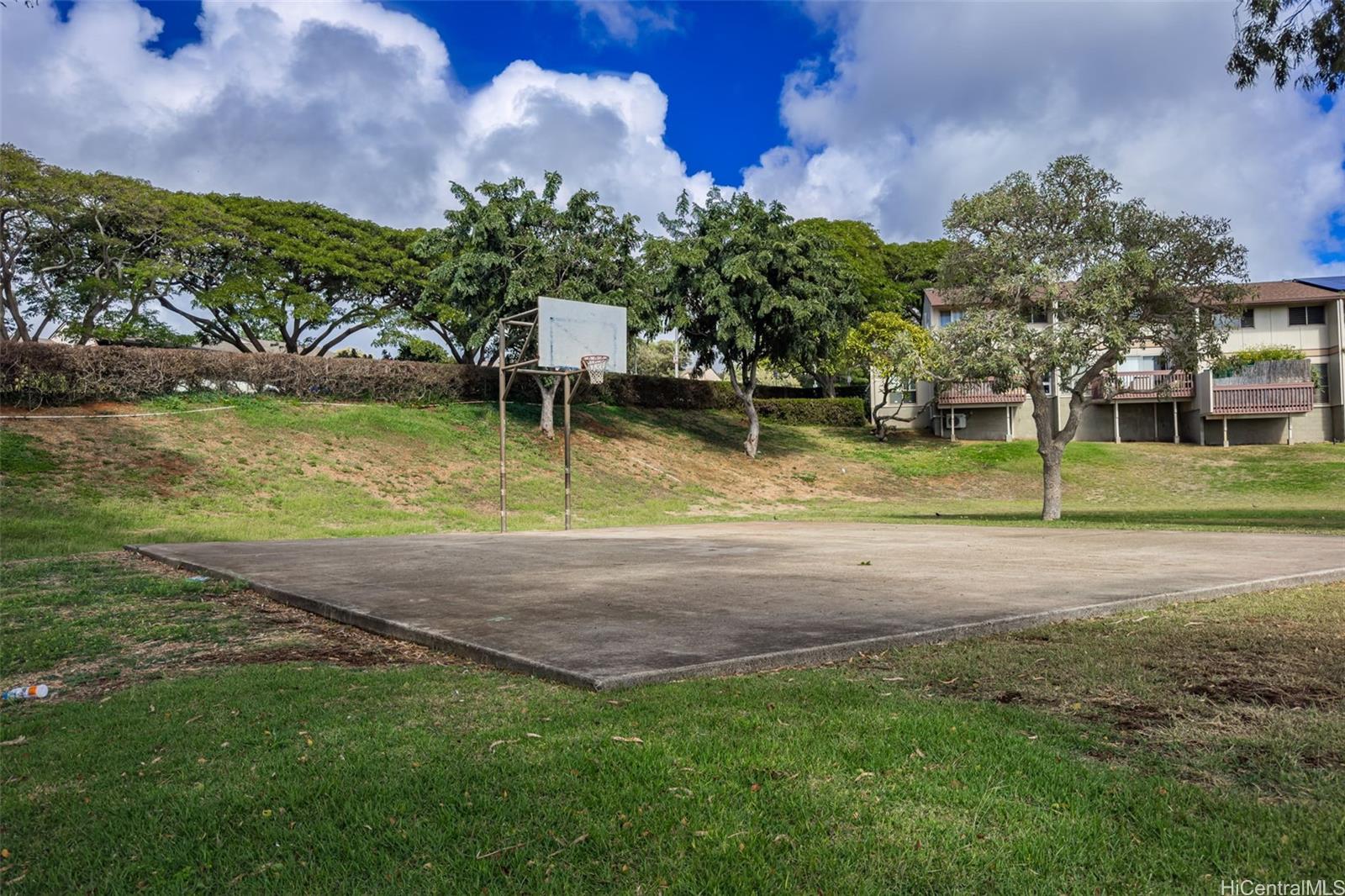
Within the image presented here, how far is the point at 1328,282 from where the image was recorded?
3794 centimetres

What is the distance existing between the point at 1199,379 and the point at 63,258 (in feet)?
142

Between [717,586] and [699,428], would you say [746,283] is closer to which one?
[699,428]

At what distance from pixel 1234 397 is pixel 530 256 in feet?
90.6

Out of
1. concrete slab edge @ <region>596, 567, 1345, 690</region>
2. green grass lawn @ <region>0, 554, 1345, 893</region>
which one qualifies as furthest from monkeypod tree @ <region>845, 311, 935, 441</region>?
green grass lawn @ <region>0, 554, 1345, 893</region>

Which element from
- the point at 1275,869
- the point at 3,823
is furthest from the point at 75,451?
the point at 1275,869

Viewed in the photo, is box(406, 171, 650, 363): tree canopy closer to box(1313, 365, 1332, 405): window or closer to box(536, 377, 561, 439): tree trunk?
box(536, 377, 561, 439): tree trunk

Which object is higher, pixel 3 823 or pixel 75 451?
pixel 75 451

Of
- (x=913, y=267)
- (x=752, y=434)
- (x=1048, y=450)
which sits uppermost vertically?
(x=913, y=267)

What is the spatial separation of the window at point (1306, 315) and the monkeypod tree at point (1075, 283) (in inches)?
854

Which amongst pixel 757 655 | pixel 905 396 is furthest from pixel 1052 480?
pixel 905 396

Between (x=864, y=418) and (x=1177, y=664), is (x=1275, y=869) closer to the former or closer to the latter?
(x=1177, y=664)

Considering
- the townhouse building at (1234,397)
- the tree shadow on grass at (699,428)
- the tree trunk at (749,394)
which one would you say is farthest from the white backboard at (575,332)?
the townhouse building at (1234,397)

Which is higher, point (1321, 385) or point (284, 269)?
point (284, 269)

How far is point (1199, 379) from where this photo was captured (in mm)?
35250
